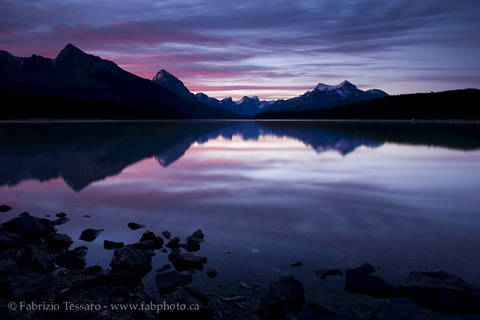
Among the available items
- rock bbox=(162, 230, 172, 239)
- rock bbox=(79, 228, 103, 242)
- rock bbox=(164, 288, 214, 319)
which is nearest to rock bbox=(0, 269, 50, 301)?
rock bbox=(79, 228, 103, 242)

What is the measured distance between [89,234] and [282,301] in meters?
7.17

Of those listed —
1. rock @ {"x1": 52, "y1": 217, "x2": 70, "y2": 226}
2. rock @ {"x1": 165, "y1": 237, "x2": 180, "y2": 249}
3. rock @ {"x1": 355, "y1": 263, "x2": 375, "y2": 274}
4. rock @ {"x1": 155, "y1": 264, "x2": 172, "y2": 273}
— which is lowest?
rock @ {"x1": 155, "y1": 264, "x2": 172, "y2": 273}

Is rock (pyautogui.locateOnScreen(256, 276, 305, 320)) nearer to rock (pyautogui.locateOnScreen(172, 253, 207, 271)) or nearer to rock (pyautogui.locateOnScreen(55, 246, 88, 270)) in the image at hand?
rock (pyautogui.locateOnScreen(172, 253, 207, 271))

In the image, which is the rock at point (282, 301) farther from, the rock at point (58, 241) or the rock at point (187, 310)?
the rock at point (58, 241)

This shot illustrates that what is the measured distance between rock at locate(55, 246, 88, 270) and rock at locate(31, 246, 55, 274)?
0.75 ft

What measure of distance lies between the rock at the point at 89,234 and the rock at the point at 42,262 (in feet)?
5.13

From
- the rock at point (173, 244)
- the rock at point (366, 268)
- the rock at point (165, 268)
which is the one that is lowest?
the rock at point (165, 268)

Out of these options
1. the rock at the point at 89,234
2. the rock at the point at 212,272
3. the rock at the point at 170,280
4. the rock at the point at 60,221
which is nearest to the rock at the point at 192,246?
the rock at the point at 212,272

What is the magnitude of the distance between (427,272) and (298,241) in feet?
12.0

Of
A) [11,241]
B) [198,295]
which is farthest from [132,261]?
[11,241]

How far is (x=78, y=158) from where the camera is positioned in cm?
3048

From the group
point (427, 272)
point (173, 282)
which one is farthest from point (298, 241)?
point (173, 282)

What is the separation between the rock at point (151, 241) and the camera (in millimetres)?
9906

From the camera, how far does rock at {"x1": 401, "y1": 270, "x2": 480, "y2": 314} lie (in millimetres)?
6824
